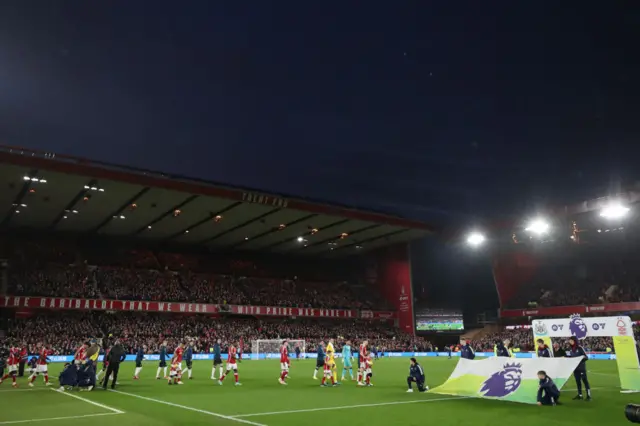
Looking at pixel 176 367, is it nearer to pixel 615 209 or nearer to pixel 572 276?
pixel 615 209

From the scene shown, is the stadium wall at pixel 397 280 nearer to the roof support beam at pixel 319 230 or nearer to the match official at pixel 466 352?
the roof support beam at pixel 319 230

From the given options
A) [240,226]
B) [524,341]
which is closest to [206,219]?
[240,226]

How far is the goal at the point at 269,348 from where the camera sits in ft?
164

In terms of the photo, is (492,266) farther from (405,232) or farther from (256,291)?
(256,291)

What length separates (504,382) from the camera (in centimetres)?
1441

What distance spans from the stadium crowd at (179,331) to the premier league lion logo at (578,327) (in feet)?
76.0

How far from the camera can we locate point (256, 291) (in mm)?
59938

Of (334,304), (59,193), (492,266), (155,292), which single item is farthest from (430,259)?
(59,193)

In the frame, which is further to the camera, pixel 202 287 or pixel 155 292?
pixel 202 287

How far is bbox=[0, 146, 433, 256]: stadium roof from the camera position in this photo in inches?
1412

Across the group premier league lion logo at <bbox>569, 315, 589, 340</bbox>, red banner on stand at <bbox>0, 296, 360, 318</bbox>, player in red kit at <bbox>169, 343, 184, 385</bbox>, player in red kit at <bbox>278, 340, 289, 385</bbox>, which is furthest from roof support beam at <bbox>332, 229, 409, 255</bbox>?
player in red kit at <bbox>169, 343, 184, 385</bbox>

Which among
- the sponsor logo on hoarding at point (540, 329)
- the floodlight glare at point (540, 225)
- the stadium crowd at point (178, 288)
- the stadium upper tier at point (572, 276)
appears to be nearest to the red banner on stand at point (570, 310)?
the stadium upper tier at point (572, 276)

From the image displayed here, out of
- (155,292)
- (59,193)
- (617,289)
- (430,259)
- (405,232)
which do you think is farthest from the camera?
(430,259)

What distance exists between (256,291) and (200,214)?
16199 millimetres
